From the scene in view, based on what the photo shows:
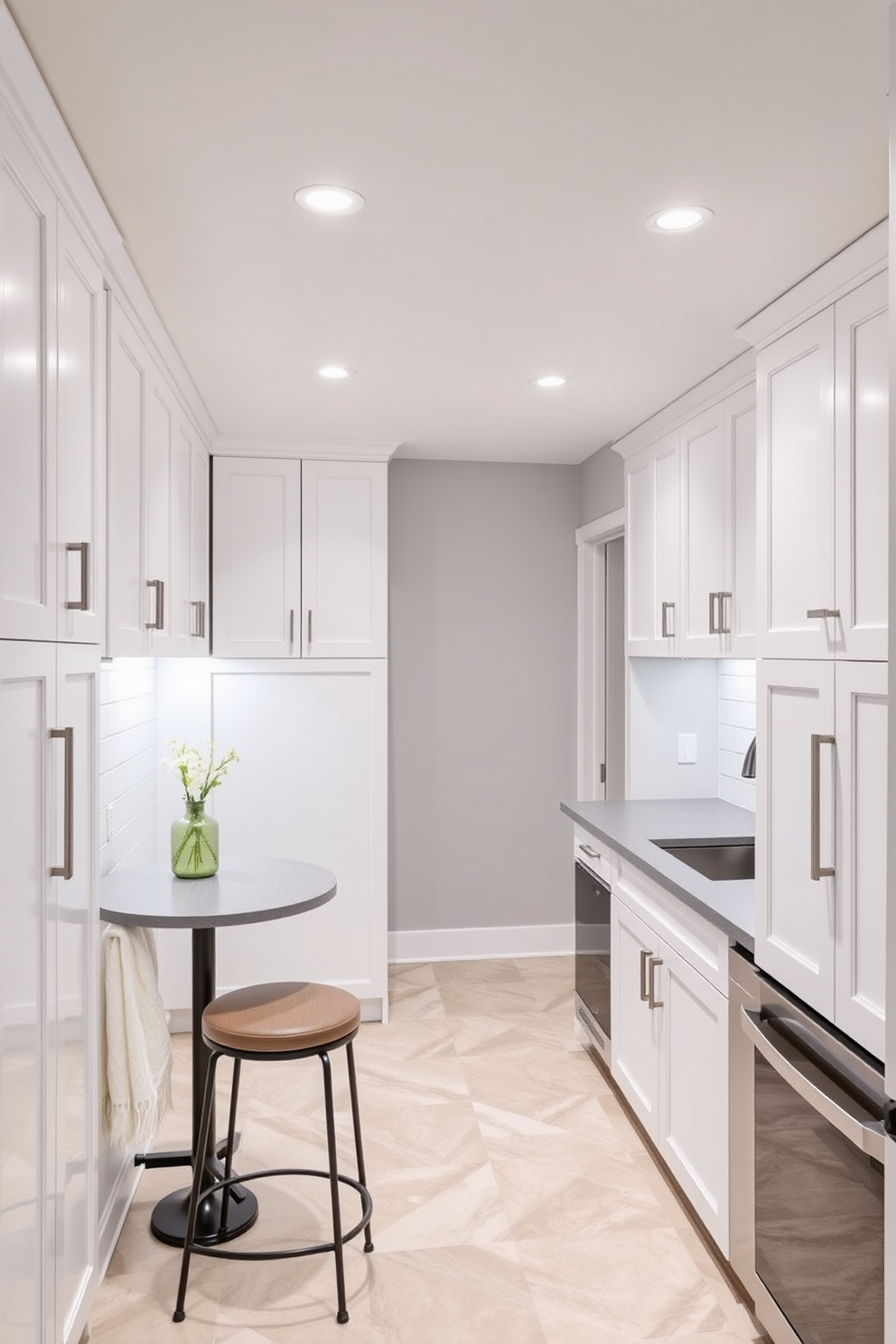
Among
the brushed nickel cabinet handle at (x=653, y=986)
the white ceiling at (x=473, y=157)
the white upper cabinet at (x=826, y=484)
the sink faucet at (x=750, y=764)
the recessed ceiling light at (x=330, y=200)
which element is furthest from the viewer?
the sink faucet at (x=750, y=764)

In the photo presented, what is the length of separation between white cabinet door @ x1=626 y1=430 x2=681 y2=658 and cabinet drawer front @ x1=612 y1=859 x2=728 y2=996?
832 mm

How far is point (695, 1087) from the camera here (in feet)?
8.21

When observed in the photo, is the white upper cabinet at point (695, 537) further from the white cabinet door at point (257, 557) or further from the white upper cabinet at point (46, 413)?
the white upper cabinet at point (46, 413)

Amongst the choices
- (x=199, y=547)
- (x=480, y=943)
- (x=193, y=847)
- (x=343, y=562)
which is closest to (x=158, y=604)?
(x=193, y=847)

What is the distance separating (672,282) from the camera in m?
2.32

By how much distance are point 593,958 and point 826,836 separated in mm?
1803

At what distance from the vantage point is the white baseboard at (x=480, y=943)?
4.70m

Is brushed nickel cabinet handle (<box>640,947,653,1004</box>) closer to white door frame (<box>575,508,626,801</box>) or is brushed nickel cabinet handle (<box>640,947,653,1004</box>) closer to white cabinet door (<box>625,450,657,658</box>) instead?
white cabinet door (<box>625,450,657,658</box>)

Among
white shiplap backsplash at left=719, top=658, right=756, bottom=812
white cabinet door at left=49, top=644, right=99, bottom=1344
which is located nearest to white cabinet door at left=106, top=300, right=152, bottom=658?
white cabinet door at left=49, top=644, right=99, bottom=1344

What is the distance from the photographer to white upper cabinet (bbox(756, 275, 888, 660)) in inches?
69.9

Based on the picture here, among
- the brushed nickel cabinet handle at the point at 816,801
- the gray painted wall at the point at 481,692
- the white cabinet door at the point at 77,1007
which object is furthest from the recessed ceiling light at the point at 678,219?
the gray painted wall at the point at 481,692

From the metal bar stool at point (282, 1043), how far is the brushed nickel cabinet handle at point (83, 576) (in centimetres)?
106

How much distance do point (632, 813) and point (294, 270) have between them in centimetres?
218

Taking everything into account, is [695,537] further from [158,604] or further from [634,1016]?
[158,604]
